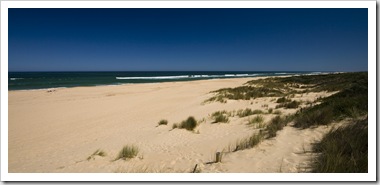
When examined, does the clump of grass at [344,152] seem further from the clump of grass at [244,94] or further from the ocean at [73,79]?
the ocean at [73,79]

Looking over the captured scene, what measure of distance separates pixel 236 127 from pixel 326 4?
3.79 metres

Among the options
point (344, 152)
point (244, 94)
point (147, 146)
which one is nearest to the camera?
point (344, 152)

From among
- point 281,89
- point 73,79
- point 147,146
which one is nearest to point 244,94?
point 281,89

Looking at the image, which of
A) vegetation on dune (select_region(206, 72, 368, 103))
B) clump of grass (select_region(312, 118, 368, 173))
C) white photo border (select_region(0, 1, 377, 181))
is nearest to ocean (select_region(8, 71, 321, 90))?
vegetation on dune (select_region(206, 72, 368, 103))

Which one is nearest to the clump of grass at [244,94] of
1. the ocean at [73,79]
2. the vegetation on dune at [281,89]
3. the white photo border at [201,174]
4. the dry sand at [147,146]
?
the vegetation on dune at [281,89]

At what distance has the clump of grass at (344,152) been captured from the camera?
10.5 ft

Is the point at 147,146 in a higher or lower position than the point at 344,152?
lower

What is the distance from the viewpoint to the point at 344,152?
11.5 feet

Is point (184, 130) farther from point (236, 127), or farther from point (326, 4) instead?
point (326, 4)

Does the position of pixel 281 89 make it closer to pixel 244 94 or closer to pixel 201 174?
pixel 244 94

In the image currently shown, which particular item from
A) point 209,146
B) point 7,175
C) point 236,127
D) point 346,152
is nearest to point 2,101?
point 7,175

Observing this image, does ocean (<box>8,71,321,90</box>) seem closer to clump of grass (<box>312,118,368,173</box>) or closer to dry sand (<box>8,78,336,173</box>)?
dry sand (<box>8,78,336,173</box>)

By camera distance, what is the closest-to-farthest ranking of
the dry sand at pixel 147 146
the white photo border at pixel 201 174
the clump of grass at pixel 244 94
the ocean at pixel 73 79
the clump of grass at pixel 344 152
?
the clump of grass at pixel 344 152
the white photo border at pixel 201 174
the dry sand at pixel 147 146
the clump of grass at pixel 244 94
the ocean at pixel 73 79

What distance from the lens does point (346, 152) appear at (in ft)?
11.5
